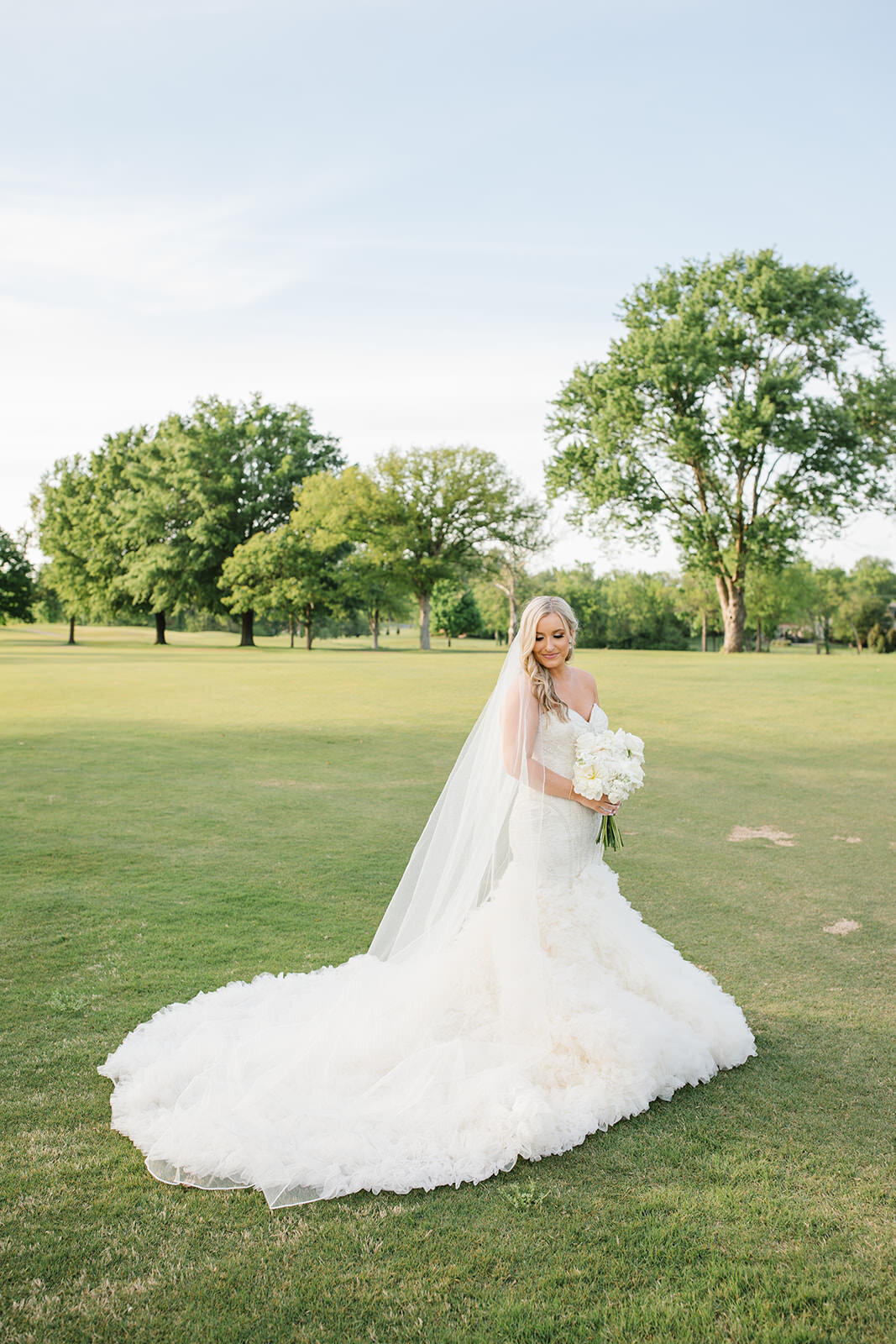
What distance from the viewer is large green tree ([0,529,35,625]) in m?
63.2

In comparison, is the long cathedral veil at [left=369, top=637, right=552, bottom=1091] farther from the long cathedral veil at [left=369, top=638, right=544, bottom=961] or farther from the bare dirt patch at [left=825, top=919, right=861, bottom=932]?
the bare dirt patch at [left=825, top=919, right=861, bottom=932]

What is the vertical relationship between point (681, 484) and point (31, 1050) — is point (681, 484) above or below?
above

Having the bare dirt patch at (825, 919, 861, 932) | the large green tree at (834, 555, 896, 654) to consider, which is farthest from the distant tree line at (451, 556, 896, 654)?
the bare dirt patch at (825, 919, 861, 932)

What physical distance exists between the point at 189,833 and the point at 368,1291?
7581 mm

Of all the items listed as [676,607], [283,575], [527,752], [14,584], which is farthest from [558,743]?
[676,607]

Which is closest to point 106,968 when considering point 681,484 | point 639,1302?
point 639,1302

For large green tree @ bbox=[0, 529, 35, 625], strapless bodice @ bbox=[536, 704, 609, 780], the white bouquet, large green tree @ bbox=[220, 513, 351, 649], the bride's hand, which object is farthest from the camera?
large green tree @ bbox=[0, 529, 35, 625]

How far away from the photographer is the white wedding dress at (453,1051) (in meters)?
3.85

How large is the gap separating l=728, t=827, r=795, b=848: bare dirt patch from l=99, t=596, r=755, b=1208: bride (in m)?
5.49

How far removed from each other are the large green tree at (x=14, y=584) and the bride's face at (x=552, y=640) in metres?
66.4

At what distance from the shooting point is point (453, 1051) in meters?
4.39

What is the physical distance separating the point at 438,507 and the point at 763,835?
56310 millimetres

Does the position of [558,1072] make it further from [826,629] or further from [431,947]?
[826,629]

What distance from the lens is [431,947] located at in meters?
5.06
